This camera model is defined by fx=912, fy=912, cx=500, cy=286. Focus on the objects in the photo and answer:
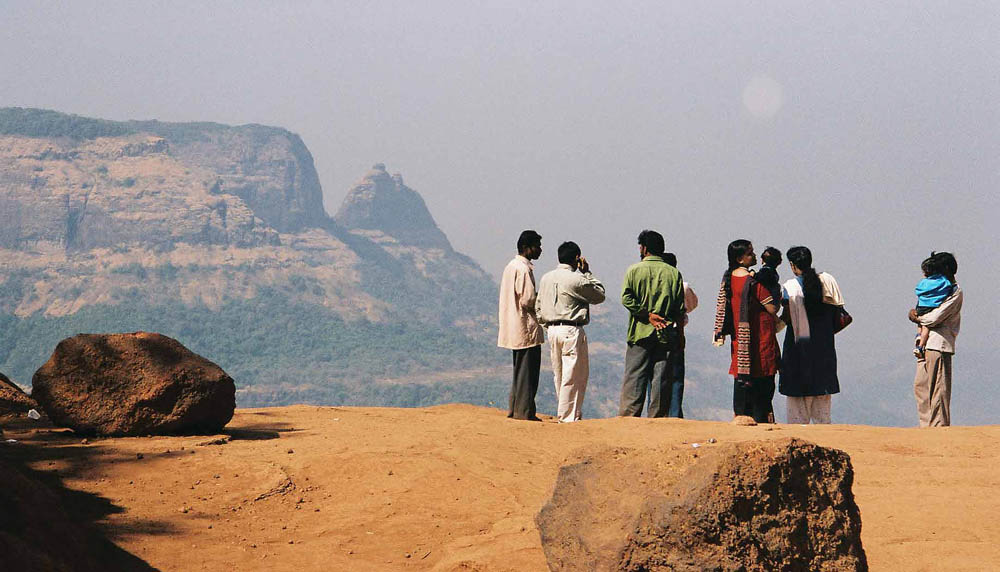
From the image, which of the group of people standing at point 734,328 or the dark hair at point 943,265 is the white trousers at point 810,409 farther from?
the dark hair at point 943,265

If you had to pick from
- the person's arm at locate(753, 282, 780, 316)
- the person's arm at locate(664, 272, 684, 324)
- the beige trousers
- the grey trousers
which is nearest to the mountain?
the grey trousers

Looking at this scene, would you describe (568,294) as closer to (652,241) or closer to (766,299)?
(652,241)

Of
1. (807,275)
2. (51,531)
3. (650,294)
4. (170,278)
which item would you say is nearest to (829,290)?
(807,275)

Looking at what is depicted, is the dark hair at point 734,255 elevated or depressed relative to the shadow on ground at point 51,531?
elevated

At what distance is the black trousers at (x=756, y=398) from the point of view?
9.03 m

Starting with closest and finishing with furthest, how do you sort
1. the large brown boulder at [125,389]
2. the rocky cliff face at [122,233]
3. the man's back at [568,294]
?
the large brown boulder at [125,389]
the man's back at [568,294]
the rocky cliff face at [122,233]

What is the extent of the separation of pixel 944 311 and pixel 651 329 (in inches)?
112

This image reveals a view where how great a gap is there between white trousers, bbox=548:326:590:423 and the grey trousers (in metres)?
0.50

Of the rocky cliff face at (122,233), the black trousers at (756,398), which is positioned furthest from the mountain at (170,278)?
the black trousers at (756,398)

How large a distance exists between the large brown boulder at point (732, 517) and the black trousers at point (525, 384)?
5.41 meters

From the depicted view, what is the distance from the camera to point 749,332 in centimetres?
891

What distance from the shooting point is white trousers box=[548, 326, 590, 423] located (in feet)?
31.4

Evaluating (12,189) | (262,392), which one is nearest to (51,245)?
(12,189)

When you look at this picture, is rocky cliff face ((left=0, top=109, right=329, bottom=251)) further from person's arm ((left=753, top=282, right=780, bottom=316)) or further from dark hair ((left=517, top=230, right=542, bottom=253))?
person's arm ((left=753, top=282, right=780, bottom=316))
